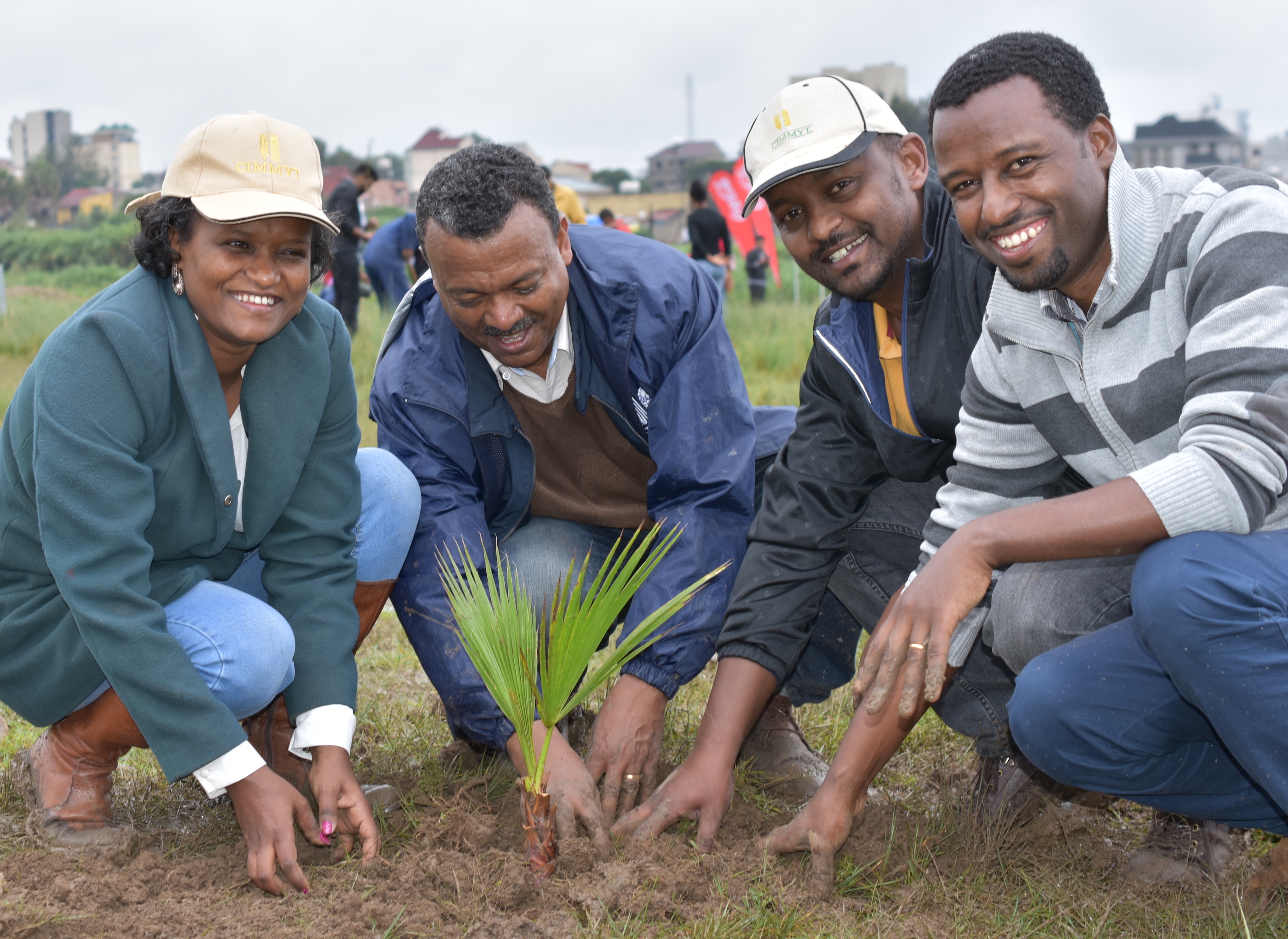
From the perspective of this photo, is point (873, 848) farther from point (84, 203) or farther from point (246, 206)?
point (84, 203)

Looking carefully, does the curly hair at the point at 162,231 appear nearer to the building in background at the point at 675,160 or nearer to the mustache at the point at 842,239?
the mustache at the point at 842,239

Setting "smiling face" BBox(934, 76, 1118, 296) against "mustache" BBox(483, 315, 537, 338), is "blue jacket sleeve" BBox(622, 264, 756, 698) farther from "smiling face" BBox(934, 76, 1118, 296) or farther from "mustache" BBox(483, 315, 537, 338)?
"smiling face" BBox(934, 76, 1118, 296)

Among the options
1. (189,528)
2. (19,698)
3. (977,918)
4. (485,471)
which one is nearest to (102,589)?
(189,528)

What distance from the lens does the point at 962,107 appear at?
2002mm

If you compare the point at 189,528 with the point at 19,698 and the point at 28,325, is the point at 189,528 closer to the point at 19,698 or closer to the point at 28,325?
the point at 19,698

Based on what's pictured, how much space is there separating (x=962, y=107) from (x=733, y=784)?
1554 millimetres

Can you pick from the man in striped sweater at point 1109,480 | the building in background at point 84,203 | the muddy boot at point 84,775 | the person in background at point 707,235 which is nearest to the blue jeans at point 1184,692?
the man in striped sweater at point 1109,480

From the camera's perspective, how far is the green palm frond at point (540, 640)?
2094 mm

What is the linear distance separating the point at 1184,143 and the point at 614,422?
239 feet

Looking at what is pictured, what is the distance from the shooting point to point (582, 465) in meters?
3.10

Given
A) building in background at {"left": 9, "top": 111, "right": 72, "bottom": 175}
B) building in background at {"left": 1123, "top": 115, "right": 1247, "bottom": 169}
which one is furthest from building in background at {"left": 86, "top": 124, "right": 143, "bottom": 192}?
building in background at {"left": 1123, "top": 115, "right": 1247, "bottom": 169}

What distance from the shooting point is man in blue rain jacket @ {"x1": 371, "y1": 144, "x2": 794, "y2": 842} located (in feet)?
8.18

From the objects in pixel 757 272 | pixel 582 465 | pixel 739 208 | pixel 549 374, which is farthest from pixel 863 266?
pixel 757 272

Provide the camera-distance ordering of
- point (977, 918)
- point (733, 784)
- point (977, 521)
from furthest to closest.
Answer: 1. point (733, 784)
2. point (977, 918)
3. point (977, 521)
